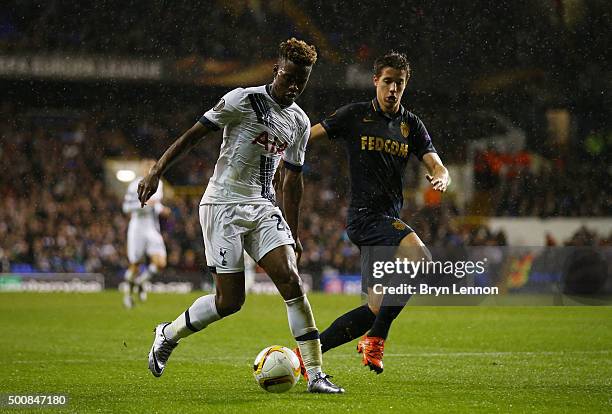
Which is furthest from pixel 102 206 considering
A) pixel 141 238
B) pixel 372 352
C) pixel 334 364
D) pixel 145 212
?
pixel 372 352

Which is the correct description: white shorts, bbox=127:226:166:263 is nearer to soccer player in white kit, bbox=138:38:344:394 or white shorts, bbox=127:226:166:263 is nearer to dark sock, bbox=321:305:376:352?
dark sock, bbox=321:305:376:352

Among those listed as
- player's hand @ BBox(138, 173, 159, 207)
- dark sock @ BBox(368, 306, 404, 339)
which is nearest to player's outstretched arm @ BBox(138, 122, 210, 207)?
player's hand @ BBox(138, 173, 159, 207)

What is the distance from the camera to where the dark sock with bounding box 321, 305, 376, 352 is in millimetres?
6234

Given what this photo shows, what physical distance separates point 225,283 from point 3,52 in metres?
15.8

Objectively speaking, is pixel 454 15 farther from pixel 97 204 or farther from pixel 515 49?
pixel 97 204

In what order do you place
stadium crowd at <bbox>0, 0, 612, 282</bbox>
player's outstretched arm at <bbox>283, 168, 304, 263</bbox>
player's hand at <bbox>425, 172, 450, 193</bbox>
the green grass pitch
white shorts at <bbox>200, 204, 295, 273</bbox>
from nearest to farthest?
the green grass pitch
white shorts at <bbox>200, 204, 295, 273</bbox>
player's outstretched arm at <bbox>283, 168, 304, 263</bbox>
player's hand at <bbox>425, 172, 450, 193</bbox>
stadium crowd at <bbox>0, 0, 612, 282</bbox>

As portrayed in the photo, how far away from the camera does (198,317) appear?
5582 mm

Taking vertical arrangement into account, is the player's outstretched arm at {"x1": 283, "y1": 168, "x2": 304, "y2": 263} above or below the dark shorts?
above

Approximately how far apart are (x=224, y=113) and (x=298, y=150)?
0.54 m

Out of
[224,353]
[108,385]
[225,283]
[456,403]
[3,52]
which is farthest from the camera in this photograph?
[3,52]

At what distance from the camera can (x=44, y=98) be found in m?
25.7

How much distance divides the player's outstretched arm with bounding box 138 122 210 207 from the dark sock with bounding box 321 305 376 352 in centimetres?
163

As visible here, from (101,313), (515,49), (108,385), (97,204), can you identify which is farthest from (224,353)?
(97,204)

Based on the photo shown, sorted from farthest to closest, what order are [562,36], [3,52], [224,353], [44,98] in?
[44,98] < [3,52] < [562,36] < [224,353]
